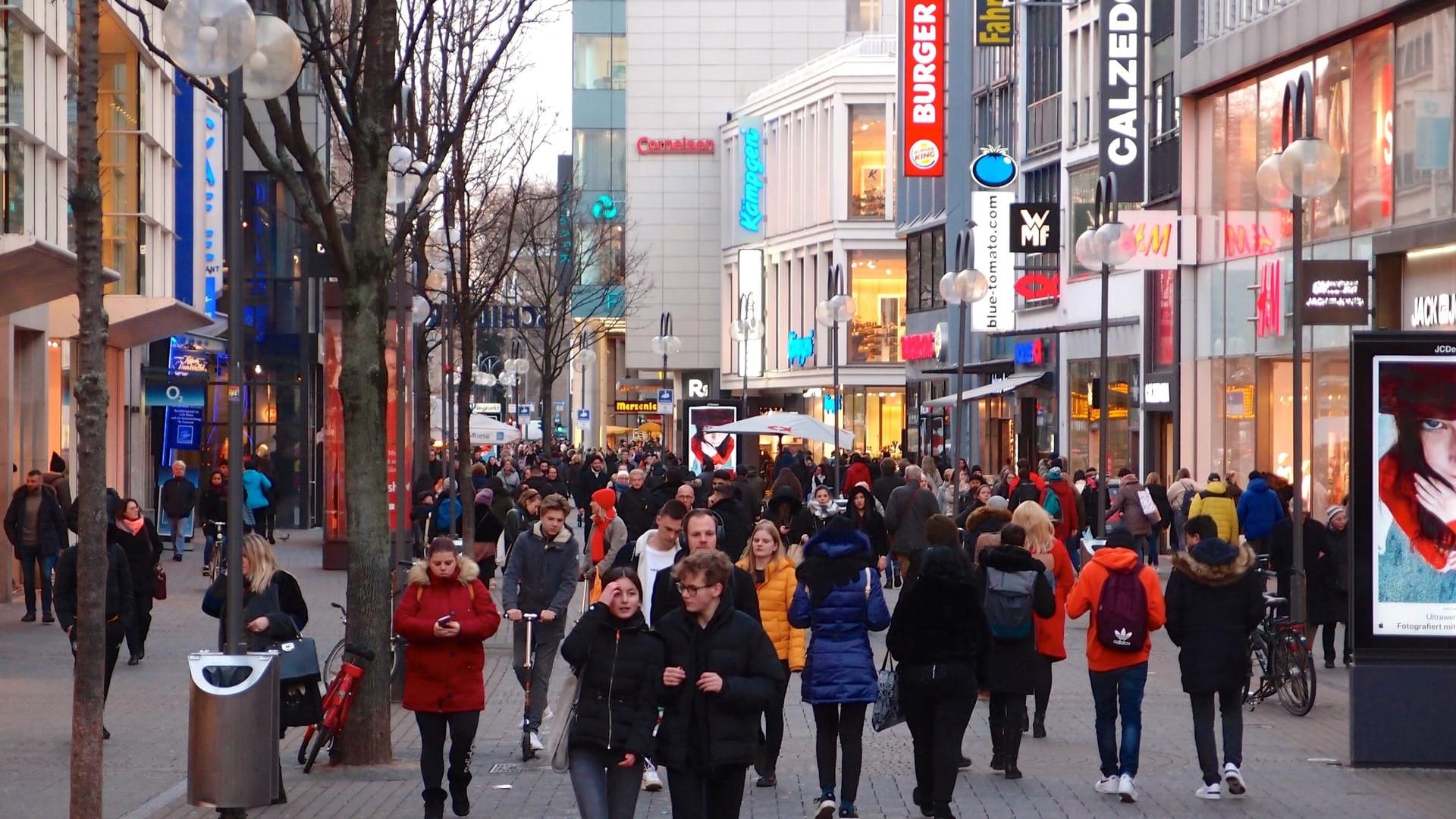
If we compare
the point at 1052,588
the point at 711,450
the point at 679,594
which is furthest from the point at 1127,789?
the point at 711,450

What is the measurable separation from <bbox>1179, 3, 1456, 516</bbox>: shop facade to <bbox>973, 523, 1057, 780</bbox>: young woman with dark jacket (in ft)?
34.7

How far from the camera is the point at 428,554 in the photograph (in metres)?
11.4

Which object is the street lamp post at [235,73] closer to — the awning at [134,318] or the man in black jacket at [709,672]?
the man in black jacket at [709,672]

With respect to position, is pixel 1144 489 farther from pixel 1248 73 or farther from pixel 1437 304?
pixel 1248 73

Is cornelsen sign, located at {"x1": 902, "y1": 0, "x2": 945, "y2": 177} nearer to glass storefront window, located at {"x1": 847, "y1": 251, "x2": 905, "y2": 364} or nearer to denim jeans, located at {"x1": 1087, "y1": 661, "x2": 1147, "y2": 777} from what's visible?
glass storefront window, located at {"x1": 847, "y1": 251, "x2": 905, "y2": 364}

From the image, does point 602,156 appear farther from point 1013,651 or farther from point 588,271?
point 1013,651

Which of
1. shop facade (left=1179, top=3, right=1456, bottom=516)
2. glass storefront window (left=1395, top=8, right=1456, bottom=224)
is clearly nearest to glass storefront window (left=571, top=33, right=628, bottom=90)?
shop facade (left=1179, top=3, right=1456, bottom=516)

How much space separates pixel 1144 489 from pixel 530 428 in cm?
6371

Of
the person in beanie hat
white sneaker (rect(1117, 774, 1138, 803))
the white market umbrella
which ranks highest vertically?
the white market umbrella

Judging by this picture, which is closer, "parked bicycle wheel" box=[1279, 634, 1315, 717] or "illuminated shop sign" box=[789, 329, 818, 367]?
"parked bicycle wheel" box=[1279, 634, 1315, 717]

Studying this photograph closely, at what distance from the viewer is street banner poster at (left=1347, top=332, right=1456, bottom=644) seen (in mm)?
13156

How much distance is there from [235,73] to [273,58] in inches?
14.9

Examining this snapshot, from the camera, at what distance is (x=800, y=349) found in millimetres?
77562

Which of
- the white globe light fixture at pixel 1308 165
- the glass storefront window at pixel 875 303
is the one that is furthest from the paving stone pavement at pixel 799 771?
the glass storefront window at pixel 875 303
